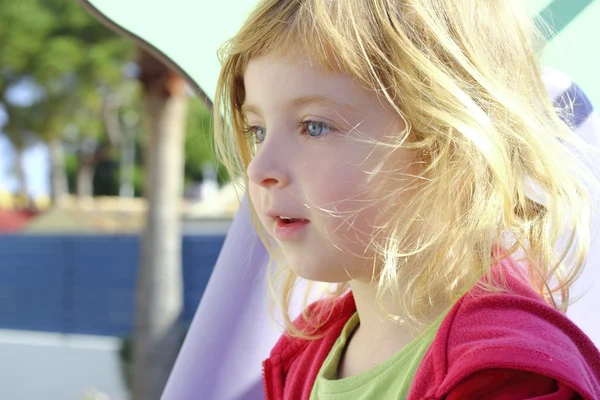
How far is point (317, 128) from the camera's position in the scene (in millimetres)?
738

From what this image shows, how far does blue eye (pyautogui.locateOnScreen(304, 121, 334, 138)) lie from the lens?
2.41ft

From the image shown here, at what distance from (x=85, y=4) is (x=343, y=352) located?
674mm

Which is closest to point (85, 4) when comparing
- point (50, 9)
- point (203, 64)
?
point (203, 64)

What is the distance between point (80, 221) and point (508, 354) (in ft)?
40.0

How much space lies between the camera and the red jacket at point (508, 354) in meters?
0.60

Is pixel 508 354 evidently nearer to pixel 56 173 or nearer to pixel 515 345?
pixel 515 345

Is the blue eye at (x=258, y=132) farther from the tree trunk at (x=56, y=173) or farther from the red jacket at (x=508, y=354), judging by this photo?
the tree trunk at (x=56, y=173)

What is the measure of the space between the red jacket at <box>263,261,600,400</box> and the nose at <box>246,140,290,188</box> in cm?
19

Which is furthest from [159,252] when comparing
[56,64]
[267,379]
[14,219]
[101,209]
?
[14,219]

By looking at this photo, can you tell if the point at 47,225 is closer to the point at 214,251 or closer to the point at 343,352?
the point at 214,251

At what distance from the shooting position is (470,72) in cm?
73

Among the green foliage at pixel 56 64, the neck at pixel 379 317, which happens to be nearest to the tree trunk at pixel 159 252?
the neck at pixel 379 317

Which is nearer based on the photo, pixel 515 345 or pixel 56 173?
pixel 515 345

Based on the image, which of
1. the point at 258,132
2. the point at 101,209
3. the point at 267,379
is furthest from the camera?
the point at 101,209
